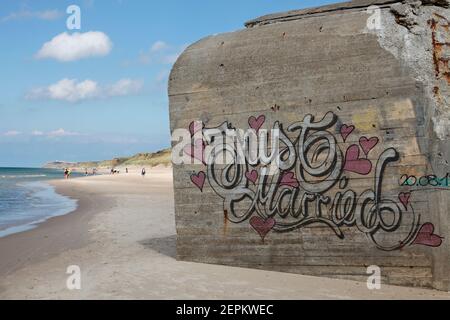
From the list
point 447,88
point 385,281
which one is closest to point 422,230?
point 385,281

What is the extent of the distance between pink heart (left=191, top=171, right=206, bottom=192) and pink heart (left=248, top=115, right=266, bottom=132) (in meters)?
1.18

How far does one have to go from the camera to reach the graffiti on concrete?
6.70 meters

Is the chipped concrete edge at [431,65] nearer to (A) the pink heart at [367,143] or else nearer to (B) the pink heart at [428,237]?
(B) the pink heart at [428,237]

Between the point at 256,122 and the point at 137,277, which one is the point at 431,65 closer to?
the point at 256,122

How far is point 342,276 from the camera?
6.98 m

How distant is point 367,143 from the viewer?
684 centimetres

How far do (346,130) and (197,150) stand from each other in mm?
2531

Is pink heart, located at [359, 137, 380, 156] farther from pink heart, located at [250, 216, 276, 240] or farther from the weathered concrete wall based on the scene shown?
pink heart, located at [250, 216, 276, 240]

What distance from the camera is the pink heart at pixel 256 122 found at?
24.8 feet

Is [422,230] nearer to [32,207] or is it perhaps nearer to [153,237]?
[153,237]

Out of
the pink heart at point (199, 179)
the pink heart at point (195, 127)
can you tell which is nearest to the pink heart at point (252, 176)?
the pink heart at point (199, 179)

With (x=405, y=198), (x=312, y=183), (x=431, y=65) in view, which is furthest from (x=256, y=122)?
(x=431, y=65)

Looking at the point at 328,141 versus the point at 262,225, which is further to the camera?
the point at 262,225
